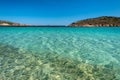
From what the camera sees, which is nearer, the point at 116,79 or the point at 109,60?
the point at 116,79

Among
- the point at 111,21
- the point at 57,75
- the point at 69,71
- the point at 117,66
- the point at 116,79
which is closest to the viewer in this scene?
the point at 116,79

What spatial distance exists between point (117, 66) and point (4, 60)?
5.32m

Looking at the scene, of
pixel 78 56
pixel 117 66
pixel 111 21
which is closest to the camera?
pixel 117 66

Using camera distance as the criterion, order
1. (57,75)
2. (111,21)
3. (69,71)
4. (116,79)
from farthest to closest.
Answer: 1. (111,21)
2. (69,71)
3. (57,75)
4. (116,79)

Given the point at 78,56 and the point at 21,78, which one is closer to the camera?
the point at 21,78

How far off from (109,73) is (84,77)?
1.15m

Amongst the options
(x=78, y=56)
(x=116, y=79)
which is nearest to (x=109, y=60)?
(x=78, y=56)

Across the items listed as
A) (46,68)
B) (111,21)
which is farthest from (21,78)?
(111,21)

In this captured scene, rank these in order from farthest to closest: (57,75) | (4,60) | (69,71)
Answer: (4,60) < (69,71) < (57,75)

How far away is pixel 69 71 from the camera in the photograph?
29.2 ft

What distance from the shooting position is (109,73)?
8.55m

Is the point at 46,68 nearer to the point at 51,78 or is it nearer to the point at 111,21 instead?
the point at 51,78

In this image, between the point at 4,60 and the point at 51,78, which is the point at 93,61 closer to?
the point at 51,78

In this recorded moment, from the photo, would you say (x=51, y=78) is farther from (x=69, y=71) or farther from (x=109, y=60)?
(x=109, y=60)
